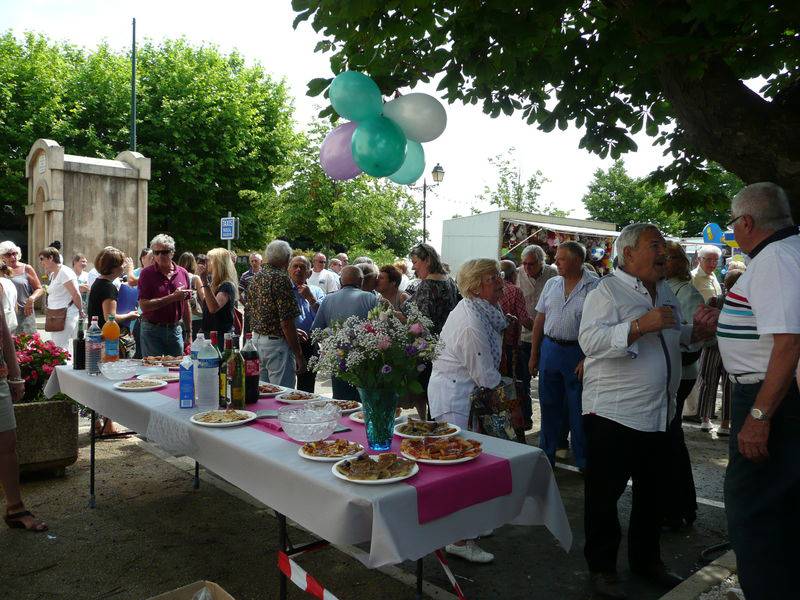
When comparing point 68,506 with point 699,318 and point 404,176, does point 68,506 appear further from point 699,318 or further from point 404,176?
point 699,318

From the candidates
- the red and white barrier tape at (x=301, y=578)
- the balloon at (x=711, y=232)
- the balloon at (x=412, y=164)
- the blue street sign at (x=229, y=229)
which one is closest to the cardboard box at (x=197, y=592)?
the red and white barrier tape at (x=301, y=578)

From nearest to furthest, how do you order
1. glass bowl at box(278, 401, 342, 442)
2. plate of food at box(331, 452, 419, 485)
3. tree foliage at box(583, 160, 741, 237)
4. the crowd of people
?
plate of food at box(331, 452, 419, 485) < the crowd of people < glass bowl at box(278, 401, 342, 442) < tree foliage at box(583, 160, 741, 237)

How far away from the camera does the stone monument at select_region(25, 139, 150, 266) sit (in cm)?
1638

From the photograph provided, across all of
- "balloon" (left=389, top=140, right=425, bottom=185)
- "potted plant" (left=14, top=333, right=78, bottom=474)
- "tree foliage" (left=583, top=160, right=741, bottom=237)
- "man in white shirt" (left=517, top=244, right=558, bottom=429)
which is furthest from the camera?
"tree foliage" (left=583, top=160, right=741, bottom=237)

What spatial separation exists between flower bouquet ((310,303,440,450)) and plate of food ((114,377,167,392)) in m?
1.68

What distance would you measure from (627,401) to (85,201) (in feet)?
56.2

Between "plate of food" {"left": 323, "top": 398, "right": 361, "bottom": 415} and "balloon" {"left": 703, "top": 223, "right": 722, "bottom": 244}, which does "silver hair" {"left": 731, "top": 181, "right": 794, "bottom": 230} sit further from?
"balloon" {"left": 703, "top": 223, "right": 722, "bottom": 244}

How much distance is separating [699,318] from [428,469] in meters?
1.89

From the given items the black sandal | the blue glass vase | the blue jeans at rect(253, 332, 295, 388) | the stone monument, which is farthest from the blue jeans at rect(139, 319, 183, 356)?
the stone monument

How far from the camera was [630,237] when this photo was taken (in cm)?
337

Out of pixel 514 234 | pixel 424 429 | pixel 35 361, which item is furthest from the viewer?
pixel 514 234

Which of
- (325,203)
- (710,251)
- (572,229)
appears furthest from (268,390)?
(325,203)

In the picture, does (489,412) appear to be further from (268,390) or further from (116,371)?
(116,371)

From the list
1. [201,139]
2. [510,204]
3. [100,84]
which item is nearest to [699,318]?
[201,139]
